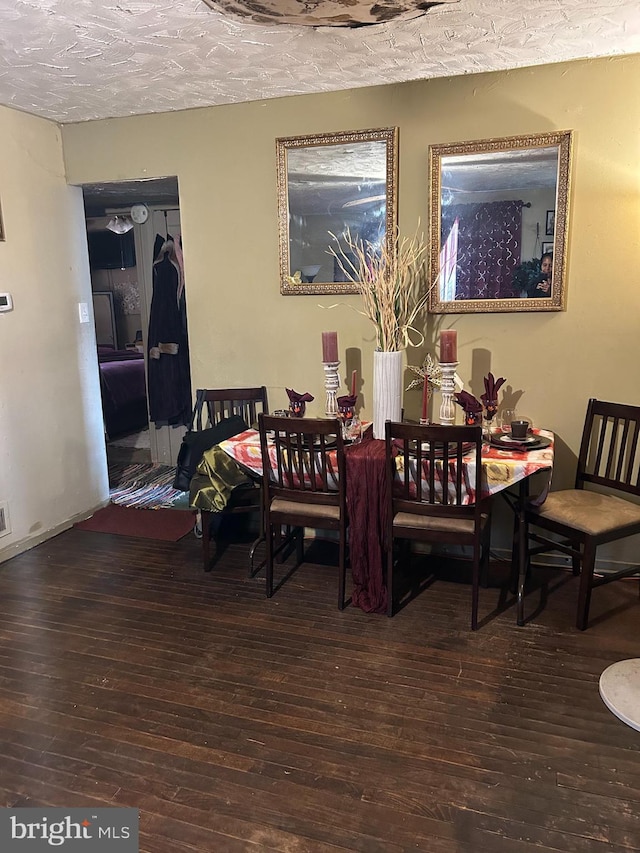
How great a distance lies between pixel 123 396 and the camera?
6.04 metres

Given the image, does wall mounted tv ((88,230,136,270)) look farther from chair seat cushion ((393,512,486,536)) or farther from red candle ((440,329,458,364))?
chair seat cushion ((393,512,486,536))

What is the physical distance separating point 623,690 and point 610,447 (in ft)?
3.73

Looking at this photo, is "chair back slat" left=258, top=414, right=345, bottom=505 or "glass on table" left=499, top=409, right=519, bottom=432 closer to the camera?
"chair back slat" left=258, top=414, right=345, bottom=505

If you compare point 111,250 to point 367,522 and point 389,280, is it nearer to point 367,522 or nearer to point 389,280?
point 389,280

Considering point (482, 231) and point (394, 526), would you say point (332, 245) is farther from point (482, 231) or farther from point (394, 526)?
point (394, 526)

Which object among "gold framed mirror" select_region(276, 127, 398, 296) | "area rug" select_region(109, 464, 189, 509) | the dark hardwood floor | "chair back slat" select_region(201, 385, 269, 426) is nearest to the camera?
the dark hardwood floor

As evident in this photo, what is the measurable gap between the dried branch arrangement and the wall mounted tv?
434cm

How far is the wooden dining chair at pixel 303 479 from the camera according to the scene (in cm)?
275

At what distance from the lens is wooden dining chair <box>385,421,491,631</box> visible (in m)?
2.50

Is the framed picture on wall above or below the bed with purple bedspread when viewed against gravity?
above

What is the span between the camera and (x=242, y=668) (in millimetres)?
2453

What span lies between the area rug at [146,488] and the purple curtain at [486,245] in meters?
2.44

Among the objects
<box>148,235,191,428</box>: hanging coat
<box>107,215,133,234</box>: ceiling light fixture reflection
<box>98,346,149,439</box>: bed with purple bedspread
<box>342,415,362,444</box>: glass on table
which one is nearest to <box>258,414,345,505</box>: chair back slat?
<box>342,415,362,444</box>: glass on table

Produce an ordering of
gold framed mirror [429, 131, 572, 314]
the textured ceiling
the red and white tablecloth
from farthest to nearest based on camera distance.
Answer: gold framed mirror [429, 131, 572, 314] < the red and white tablecloth < the textured ceiling
